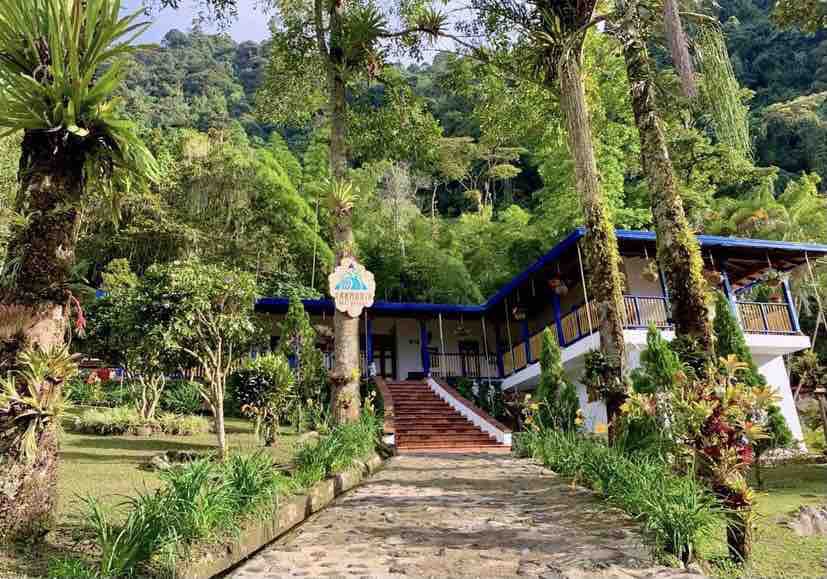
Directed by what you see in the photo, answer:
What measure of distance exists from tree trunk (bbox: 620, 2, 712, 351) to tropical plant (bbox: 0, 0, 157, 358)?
544 centimetres

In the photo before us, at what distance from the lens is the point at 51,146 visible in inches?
187

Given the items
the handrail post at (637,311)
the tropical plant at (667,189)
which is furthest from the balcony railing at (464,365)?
the tropical plant at (667,189)

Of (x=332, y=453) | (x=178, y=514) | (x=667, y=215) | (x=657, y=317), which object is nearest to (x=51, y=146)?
(x=178, y=514)

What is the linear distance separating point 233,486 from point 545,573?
97.8 inches

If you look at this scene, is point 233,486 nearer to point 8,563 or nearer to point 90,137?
point 8,563

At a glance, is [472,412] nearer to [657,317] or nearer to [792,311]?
[657,317]

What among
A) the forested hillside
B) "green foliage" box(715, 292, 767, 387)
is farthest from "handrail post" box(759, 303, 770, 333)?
the forested hillside

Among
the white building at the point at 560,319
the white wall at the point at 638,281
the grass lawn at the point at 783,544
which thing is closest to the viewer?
the grass lawn at the point at 783,544

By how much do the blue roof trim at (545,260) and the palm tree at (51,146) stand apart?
31.2 feet

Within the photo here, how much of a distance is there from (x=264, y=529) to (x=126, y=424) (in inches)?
334

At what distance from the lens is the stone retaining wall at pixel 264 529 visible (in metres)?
3.63

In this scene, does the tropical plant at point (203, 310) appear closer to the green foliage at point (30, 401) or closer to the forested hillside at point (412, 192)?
the green foliage at point (30, 401)

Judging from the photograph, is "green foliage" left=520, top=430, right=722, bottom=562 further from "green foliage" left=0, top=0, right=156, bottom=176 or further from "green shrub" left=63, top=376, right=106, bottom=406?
"green shrub" left=63, top=376, right=106, bottom=406

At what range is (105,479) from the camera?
655 cm
